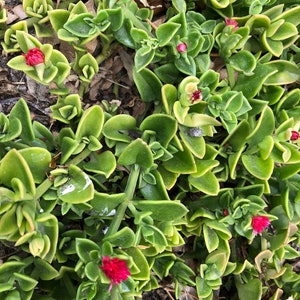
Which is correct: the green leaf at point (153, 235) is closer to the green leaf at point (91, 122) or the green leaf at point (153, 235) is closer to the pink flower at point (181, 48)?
the green leaf at point (91, 122)

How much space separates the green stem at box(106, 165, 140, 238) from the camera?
1.44 m

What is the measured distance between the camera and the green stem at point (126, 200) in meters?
1.44

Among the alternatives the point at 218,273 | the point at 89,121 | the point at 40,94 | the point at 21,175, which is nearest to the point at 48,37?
the point at 40,94

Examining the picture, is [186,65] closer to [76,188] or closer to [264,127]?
[264,127]

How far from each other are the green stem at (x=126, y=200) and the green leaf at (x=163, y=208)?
32 millimetres

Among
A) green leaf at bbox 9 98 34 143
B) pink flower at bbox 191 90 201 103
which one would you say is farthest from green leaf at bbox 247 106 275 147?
green leaf at bbox 9 98 34 143

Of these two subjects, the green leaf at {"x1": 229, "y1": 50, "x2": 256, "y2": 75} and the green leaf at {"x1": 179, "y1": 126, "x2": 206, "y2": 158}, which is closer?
the green leaf at {"x1": 179, "y1": 126, "x2": 206, "y2": 158}

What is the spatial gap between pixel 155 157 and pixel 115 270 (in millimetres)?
377

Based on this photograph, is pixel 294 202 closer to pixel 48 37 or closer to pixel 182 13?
pixel 182 13

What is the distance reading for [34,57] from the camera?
55.0 inches

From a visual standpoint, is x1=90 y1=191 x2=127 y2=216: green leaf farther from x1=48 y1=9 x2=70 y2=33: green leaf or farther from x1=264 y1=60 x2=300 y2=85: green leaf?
x1=264 y1=60 x2=300 y2=85: green leaf

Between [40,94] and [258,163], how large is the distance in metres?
0.82

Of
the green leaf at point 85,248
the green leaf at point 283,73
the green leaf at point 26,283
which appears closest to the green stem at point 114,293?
the green leaf at point 85,248

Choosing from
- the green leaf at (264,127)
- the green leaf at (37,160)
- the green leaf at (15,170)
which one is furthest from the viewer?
the green leaf at (264,127)
